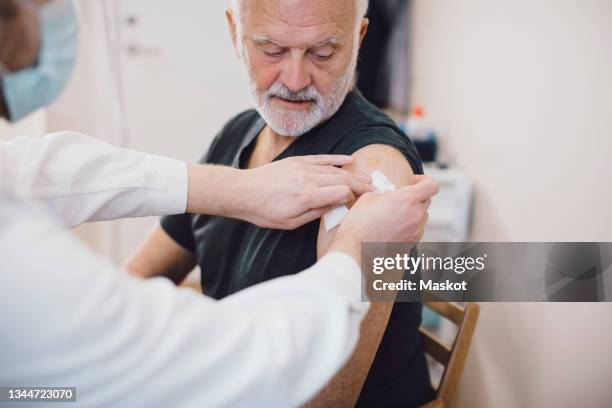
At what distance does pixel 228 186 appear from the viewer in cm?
90

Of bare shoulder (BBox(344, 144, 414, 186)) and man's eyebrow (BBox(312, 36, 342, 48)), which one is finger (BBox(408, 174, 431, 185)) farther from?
man's eyebrow (BBox(312, 36, 342, 48))

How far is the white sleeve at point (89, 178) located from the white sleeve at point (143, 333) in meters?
0.39

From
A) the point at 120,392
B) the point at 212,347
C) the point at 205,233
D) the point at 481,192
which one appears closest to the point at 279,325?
the point at 212,347

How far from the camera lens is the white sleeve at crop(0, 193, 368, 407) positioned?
0.48 metres

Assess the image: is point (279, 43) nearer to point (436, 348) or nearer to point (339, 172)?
point (339, 172)

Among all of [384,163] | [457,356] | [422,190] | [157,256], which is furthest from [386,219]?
[157,256]

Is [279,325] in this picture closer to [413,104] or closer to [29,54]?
[29,54]

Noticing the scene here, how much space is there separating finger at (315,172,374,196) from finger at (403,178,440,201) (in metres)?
0.10

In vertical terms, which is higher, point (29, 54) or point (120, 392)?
point (29, 54)

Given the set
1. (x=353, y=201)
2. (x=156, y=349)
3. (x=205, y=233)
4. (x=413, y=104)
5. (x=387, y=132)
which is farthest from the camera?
(x=413, y=104)

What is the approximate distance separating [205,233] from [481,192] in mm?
1085

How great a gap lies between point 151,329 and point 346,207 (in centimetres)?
43

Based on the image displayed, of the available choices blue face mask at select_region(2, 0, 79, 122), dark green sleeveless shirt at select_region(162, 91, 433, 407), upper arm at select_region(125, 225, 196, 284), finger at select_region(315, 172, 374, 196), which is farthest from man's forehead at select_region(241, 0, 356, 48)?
upper arm at select_region(125, 225, 196, 284)

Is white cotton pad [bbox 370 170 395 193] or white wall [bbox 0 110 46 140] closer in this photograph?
white cotton pad [bbox 370 170 395 193]
